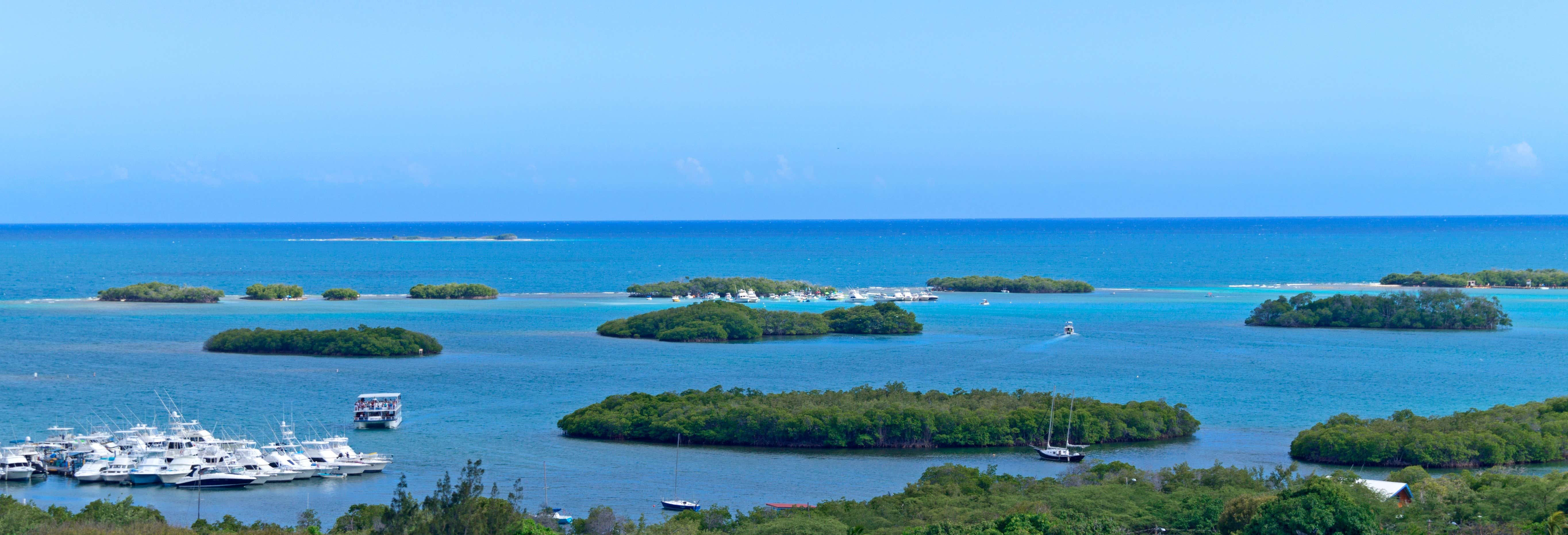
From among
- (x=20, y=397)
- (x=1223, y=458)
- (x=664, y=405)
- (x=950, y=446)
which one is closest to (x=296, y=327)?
(x=20, y=397)

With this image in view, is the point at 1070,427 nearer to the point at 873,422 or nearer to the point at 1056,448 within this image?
the point at 1056,448

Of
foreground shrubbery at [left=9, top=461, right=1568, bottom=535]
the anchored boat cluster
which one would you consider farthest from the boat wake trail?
the anchored boat cluster

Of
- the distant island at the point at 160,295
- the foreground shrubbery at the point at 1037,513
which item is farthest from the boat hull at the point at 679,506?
the distant island at the point at 160,295

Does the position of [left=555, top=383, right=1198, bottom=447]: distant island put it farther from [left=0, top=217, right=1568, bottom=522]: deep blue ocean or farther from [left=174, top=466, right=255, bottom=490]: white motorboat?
[left=174, top=466, right=255, bottom=490]: white motorboat

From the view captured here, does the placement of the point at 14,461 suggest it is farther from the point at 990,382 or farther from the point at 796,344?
the point at 796,344

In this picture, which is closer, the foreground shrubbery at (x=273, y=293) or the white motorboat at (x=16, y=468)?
the white motorboat at (x=16, y=468)

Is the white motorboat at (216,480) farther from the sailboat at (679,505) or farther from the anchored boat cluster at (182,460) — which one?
the sailboat at (679,505)

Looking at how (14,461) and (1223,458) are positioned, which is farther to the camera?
(1223,458)
